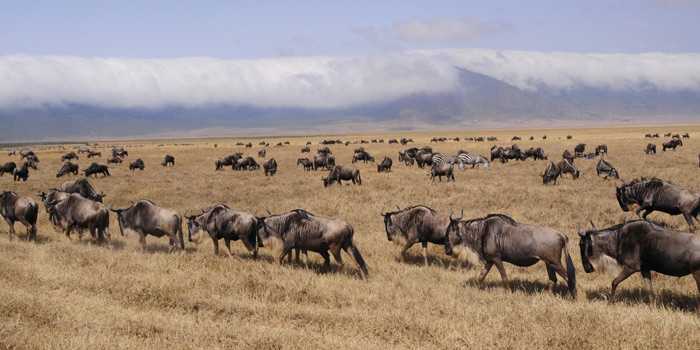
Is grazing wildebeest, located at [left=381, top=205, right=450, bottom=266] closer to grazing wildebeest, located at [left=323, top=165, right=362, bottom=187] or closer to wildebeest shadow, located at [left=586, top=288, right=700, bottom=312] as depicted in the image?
wildebeest shadow, located at [left=586, top=288, right=700, bottom=312]

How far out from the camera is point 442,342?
7848 mm

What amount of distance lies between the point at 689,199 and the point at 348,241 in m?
9.26

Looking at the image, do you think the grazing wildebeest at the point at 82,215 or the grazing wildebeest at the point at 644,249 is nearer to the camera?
the grazing wildebeest at the point at 644,249

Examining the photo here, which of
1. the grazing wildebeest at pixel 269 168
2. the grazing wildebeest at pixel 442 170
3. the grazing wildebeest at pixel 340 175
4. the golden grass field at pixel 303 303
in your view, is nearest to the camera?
the golden grass field at pixel 303 303

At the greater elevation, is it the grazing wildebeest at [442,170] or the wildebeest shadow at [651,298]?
the grazing wildebeest at [442,170]

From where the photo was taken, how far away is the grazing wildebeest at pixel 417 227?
44.0ft

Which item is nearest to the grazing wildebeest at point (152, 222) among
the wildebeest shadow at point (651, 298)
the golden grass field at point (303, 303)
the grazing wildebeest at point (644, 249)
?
the golden grass field at point (303, 303)

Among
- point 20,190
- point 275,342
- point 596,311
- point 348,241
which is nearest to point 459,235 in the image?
point 348,241

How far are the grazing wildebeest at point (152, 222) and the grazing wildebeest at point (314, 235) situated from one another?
8.62ft

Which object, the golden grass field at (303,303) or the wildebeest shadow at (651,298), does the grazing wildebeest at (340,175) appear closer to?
the golden grass field at (303,303)

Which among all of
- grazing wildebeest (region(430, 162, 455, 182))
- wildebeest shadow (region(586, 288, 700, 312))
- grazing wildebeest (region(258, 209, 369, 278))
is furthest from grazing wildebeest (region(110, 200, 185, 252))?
grazing wildebeest (region(430, 162, 455, 182))

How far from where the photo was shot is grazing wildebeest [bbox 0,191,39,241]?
51.3 feet

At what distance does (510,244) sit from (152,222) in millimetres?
8754

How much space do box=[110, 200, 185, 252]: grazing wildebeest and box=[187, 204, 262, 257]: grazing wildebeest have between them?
57 centimetres
